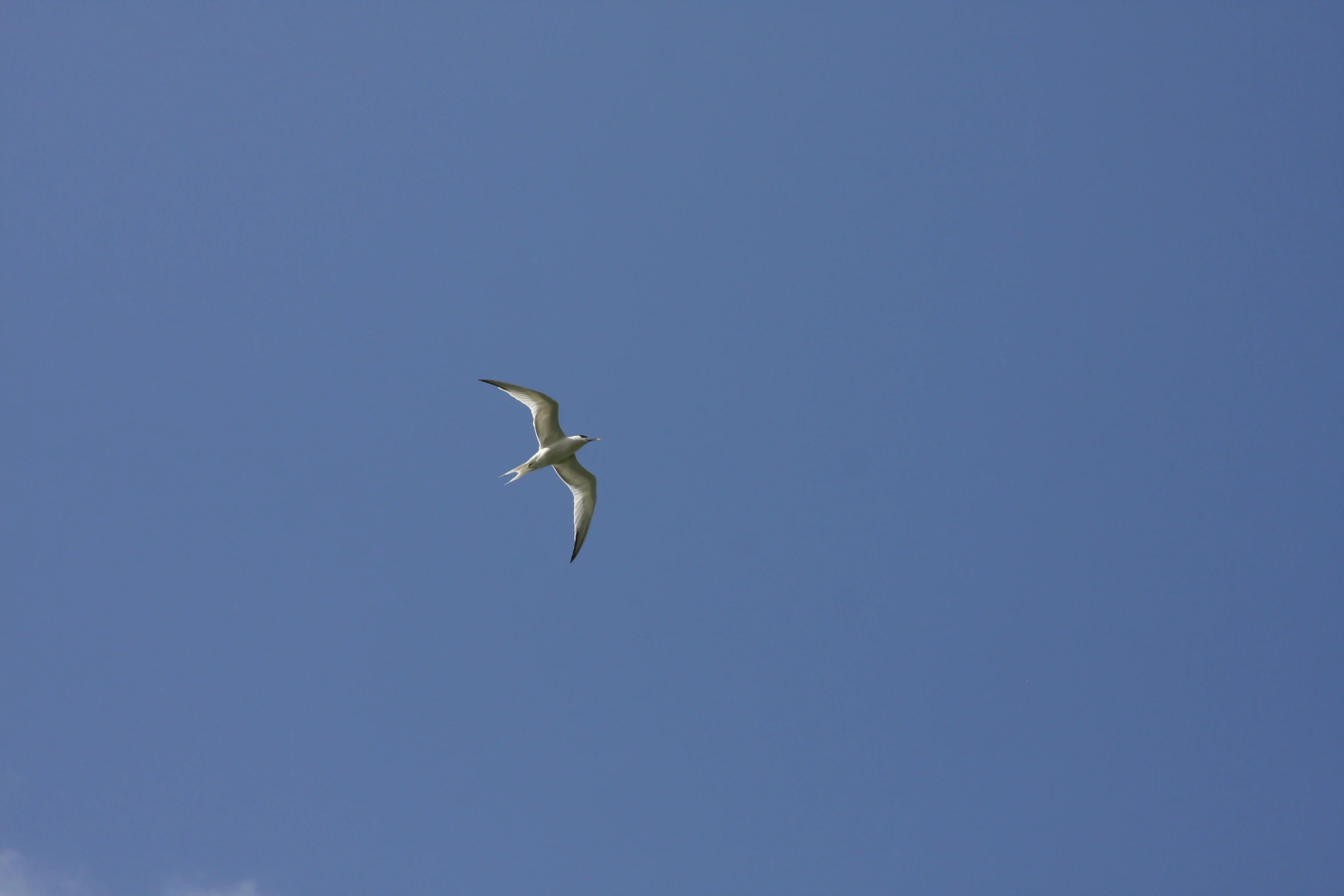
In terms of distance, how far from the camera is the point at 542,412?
25.3 meters

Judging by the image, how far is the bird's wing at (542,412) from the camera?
2508 centimetres

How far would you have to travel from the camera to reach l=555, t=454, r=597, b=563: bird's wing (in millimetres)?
27375

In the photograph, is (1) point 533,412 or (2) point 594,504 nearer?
(1) point 533,412

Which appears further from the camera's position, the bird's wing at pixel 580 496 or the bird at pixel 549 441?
the bird's wing at pixel 580 496

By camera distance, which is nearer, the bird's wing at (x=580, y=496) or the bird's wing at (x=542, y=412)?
the bird's wing at (x=542, y=412)

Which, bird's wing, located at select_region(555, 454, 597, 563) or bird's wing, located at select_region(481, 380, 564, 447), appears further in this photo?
bird's wing, located at select_region(555, 454, 597, 563)

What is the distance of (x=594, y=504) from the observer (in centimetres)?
2794

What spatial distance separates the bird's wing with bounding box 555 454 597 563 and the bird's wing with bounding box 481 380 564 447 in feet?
5.79

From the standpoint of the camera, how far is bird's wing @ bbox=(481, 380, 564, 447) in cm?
2508

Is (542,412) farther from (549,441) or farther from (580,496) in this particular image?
(580,496)

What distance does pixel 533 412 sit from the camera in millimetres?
25359

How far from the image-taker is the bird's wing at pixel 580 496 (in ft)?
89.8

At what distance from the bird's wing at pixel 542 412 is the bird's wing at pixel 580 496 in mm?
1764

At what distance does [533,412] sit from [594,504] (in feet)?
13.5
